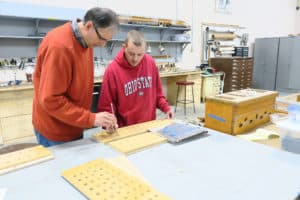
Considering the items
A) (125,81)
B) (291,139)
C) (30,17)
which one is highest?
(30,17)

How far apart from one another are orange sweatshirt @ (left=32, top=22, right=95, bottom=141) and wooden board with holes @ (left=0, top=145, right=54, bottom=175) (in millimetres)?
172

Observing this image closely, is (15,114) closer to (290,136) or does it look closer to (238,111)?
(238,111)

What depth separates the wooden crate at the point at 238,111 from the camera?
1413 millimetres

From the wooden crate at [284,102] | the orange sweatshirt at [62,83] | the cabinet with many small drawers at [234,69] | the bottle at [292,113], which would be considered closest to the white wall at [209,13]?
the cabinet with many small drawers at [234,69]

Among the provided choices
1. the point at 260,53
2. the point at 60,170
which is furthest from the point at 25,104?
the point at 260,53

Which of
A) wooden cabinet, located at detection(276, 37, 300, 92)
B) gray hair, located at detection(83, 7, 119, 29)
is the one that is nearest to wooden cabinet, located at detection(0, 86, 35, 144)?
gray hair, located at detection(83, 7, 119, 29)

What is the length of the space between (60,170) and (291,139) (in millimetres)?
1030

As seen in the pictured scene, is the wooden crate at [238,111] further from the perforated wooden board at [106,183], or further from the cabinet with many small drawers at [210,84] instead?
the cabinet with many small drawers at [210,84]

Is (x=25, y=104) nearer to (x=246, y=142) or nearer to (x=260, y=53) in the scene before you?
(x=246, y=142)

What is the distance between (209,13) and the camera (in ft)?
19.4

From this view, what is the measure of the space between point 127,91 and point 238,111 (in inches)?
26.7

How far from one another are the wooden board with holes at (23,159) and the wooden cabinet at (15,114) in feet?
6.94

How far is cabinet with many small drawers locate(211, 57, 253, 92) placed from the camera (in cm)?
565

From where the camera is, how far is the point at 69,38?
1132mm
